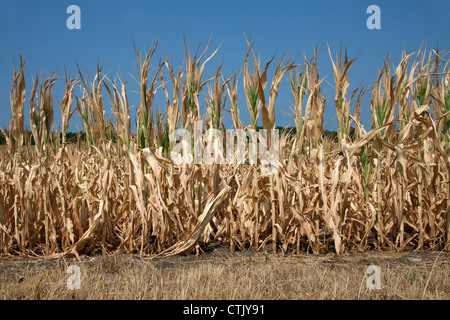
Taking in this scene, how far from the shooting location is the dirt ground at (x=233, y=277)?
111 inches

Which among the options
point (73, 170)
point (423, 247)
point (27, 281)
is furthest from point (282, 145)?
point (27, 281)

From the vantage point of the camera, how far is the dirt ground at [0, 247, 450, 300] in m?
2.83

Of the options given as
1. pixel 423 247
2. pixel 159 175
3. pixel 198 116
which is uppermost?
pixel 198 116

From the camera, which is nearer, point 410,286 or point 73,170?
point 410,286

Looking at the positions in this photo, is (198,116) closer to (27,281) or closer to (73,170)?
(73,170)

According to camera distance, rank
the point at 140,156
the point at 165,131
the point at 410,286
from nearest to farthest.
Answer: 1. the point at 410,286
2. the point at 140,156
3. the point at 165,131

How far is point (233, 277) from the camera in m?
3.04

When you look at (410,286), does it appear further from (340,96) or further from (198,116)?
(198,116)

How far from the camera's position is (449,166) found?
3.89 metres

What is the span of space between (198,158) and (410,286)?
2.10 meters

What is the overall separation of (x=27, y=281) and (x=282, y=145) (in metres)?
2.55

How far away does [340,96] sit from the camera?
4.01 metres

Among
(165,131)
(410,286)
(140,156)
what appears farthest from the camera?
(165,131)

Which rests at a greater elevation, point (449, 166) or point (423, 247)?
point (449, 166)
